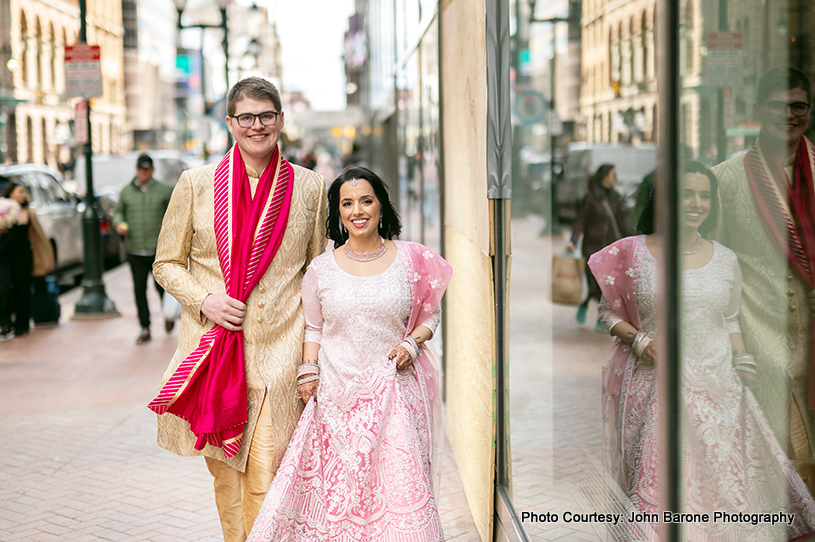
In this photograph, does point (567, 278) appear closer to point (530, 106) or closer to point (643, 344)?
point (530, 106)

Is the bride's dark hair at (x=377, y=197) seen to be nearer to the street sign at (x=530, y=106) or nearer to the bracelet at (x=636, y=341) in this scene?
the bracelet at (x=636, y=341)

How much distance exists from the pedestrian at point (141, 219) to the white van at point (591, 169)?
5.90 m

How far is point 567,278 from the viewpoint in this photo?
6.52 metres

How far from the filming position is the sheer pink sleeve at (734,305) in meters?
2.22

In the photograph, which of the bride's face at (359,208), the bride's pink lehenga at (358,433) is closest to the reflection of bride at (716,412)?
the bride's pink lehenga at (358,433)

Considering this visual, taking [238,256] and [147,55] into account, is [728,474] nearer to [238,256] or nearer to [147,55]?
[238,256]

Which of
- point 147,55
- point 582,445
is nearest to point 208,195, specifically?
point 582,445

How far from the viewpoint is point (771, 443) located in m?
2.30

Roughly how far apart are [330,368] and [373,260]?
1.61 feet

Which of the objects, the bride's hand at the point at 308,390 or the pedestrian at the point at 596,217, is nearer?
the bride's hand at the point at 308,390

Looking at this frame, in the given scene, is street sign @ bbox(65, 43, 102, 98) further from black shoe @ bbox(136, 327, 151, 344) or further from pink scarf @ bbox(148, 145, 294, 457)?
pink scarf @ bbox(148, 145, 294, 457)

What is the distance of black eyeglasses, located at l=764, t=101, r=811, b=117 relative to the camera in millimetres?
2182

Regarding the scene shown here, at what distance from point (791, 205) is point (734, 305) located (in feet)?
0.99

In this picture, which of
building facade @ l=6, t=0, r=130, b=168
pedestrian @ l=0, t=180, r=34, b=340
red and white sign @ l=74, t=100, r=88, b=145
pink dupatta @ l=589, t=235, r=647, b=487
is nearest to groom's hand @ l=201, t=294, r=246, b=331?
pink dupatta @ l=589, t=235, r=647, b=487
